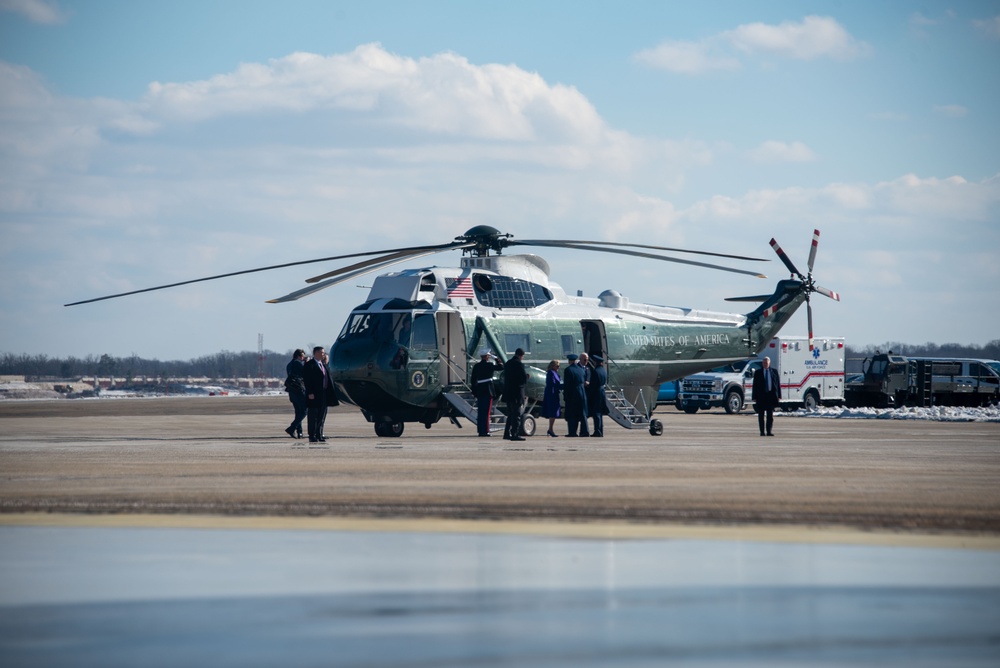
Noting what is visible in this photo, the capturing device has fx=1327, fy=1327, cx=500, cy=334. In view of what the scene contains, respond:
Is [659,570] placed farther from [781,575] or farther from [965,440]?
[965,440]

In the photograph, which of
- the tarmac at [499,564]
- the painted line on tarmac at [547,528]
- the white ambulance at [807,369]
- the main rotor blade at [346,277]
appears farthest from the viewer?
the white ambulance at [807,369]

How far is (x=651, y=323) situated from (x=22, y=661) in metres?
26.8

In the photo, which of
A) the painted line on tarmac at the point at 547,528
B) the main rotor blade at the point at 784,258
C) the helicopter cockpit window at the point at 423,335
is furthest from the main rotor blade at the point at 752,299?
the painted line on tarmac at the point at 547,528

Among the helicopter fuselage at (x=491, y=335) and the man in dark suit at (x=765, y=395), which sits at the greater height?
the helicopter fuselage at (x=491, y=335)

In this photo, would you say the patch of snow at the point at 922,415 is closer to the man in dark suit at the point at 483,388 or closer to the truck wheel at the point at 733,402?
the truck wheel at the point at 733,402

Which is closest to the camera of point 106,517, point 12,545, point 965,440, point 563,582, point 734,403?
point 563,582

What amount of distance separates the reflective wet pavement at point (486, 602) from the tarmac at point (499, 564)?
0.02 metres

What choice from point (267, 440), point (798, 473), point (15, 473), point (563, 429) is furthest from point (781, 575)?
point (563, 429)

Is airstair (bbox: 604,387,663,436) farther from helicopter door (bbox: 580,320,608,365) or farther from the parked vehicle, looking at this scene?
the parked vehicle

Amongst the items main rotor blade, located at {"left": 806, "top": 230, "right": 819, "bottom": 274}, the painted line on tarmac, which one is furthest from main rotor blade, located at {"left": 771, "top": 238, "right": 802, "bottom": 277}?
the painted line on tarmac

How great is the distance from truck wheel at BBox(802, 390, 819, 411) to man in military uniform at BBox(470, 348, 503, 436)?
25154mm

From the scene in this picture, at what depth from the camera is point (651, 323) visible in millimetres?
31953

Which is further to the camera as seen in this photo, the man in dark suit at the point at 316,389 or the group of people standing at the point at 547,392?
the group of people standing at the point at 547,392

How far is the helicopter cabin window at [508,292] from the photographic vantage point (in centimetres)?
2873
